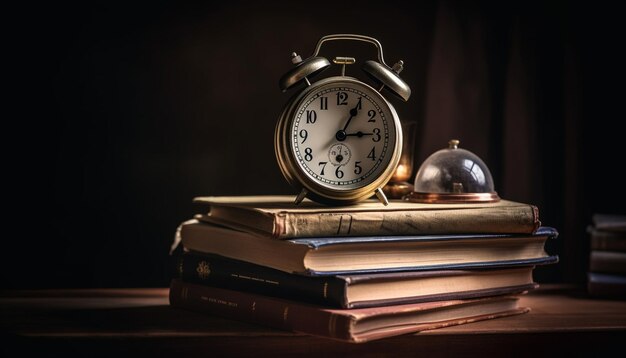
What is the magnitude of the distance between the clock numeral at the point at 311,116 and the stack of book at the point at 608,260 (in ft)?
2.26

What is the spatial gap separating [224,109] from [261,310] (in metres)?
0.62

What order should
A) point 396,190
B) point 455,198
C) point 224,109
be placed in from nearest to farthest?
point 455,198 → point 396,190 → point 224,109

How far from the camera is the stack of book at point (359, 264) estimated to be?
51.8 inches

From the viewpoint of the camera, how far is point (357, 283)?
1310mm

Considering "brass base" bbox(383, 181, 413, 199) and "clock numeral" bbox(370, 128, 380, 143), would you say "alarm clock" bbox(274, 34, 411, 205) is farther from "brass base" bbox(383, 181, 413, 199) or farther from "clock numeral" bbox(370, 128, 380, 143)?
"brass base" bbox(383, 181, 413, 199)

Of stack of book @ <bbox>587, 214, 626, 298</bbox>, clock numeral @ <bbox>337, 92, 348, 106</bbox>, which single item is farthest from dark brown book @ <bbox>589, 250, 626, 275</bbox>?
clock numeral @ <bbox>337, 92, 348, 106</bbox>

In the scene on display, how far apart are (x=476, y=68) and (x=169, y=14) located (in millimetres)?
753

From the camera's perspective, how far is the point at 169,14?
1802 millimetres

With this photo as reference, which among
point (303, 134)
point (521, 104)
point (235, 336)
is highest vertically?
point (521, 104)

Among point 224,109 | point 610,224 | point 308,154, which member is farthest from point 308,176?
→ point 610,224

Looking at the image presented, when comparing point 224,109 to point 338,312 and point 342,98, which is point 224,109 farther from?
point 338,312

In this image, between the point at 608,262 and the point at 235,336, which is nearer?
the point at 235,336

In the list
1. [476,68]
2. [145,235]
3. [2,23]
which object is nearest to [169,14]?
[2,23]

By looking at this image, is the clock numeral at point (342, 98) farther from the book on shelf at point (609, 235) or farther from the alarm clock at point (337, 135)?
the book on shelf at point (609, 235)
